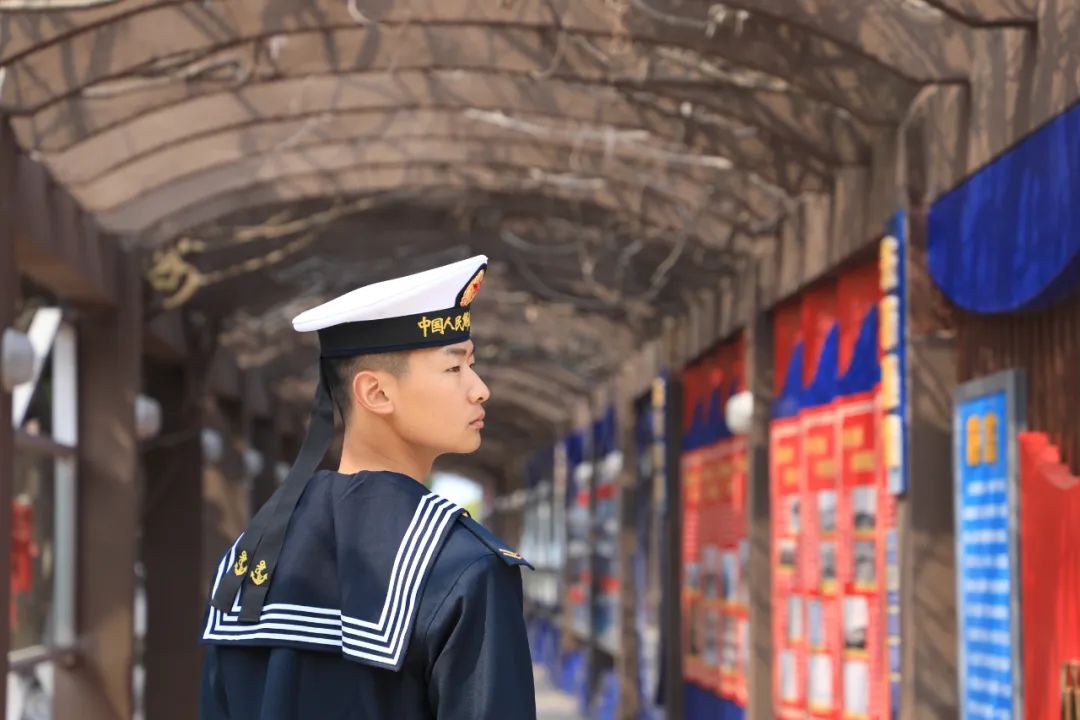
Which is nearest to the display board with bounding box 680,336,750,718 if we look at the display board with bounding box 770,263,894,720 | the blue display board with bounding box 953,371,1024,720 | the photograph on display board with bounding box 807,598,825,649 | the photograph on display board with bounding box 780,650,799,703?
the photograph on display board with bounding box 780,650,799,703

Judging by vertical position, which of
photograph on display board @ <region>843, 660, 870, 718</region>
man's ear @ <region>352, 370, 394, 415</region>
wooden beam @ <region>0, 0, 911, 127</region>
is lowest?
photograph on display board @ <region>843, 660, 870, 718</region>

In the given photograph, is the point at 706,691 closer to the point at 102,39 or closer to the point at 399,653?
the point at 102,39

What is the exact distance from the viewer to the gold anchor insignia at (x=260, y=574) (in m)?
2.45

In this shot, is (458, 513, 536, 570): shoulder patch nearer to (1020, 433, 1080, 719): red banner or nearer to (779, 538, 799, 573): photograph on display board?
(1020, 433, 1080, 719): red banner

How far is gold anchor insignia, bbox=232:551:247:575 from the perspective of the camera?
2500 millimetres

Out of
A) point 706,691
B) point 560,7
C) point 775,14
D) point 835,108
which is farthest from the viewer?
point 706,691

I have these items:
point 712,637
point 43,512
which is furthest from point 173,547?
point 712,637

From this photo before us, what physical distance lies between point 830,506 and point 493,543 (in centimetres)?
616

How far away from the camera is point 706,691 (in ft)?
38.3

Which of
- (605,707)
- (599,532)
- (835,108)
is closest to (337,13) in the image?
(835,108)

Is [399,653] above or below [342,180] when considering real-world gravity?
below

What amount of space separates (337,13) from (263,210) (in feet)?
11.8

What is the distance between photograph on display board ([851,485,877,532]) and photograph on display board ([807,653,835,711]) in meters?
0.80

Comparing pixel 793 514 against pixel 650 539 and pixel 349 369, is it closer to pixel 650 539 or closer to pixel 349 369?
pixel 650 539
